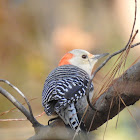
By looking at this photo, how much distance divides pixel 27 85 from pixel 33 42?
36.6 inches

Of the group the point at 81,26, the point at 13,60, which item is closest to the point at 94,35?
the point at 81,26

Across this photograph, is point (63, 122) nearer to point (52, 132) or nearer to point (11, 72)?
point (52, 132)

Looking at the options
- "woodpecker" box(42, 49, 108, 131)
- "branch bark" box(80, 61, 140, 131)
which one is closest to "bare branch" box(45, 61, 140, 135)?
"branch bark" box(80, 61, 140, 131)

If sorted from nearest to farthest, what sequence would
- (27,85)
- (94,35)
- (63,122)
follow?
(63,122)
(27,85)
(94,35)

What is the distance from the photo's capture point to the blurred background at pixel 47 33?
227 inches

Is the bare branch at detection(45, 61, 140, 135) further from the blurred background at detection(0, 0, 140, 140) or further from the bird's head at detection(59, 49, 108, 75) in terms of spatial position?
the blurred background at detection(0, 0, 140, 140)

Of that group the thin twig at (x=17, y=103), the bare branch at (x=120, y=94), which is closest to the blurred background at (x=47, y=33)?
the thin twig at (x=17, y=103)

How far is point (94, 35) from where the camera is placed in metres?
6.64

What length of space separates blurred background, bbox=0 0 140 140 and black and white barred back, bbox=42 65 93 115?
213 cm

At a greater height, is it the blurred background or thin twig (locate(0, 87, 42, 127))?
thin twig (locate(0, 87, 42, 127))

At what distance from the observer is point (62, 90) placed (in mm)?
2691

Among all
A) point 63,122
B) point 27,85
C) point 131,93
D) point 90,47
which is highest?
point 131,93

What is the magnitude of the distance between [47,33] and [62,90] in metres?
4.08

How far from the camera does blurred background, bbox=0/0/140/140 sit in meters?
5.76
